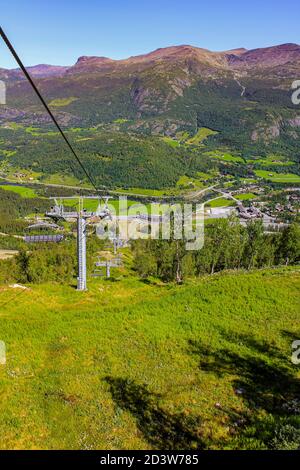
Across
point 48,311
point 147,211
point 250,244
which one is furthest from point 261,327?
point 147,211

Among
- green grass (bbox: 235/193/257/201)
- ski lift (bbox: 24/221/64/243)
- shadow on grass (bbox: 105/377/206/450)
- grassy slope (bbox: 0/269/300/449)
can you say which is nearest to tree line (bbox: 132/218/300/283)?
grassy slope (bbox: 0/269/300/449)

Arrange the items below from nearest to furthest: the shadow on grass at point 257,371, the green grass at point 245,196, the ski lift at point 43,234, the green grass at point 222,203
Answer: the shadow on grass at point 257,371 < the ski lift at point 43,234 < the green grass at point 222,203 < the green grass at point 245,196

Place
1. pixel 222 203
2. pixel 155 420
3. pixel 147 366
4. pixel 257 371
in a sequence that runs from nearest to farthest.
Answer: pixel 155 420, pixel 257 371, pixel 147 366, pixel 222 203

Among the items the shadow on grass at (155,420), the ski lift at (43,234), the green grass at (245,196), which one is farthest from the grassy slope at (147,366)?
the green grass at (245,196)

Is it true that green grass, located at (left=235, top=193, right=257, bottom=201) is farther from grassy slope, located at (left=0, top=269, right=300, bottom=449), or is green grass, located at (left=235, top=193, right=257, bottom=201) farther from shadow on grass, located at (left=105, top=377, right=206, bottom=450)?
shadow on grass, located at (left=105, top=377, right=206, bottom=450)

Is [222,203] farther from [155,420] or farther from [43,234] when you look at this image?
[155,420]

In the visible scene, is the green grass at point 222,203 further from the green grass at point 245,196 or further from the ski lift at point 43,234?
the ski lift at point 43,234

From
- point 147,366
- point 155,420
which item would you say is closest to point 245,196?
point 147,366
